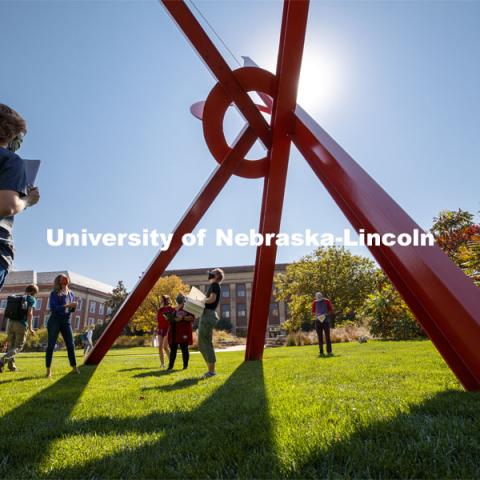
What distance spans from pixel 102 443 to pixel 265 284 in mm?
4557

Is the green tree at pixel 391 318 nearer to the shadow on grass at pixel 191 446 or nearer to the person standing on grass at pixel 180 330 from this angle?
the person standing on grass at pixel 180 330

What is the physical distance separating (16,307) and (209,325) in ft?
14.5

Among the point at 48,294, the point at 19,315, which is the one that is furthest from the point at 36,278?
the point at 19,315

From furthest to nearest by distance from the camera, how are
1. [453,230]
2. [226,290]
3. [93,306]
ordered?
[93,306] → [226,290] → [453,230]

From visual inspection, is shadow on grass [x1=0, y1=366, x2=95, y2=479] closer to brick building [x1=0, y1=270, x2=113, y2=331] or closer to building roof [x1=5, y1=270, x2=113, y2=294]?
brick building [x1=0, y1=270, x2=113, y2=331]

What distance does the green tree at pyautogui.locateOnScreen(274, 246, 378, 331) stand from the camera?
28.4 metres

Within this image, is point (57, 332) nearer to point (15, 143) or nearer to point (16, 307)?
point (16, 307)

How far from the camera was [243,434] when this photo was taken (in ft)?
6.82

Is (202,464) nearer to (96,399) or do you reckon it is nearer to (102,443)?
(102,443)

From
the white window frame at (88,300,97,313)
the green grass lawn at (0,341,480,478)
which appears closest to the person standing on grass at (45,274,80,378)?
the green grass lawn at (0,341,480,478)

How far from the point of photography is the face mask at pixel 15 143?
85.3 inches

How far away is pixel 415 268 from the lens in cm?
247

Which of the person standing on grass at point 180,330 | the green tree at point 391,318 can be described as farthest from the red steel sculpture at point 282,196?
the green tree at point 391,318

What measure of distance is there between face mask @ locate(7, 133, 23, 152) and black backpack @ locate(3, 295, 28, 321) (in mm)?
5819
